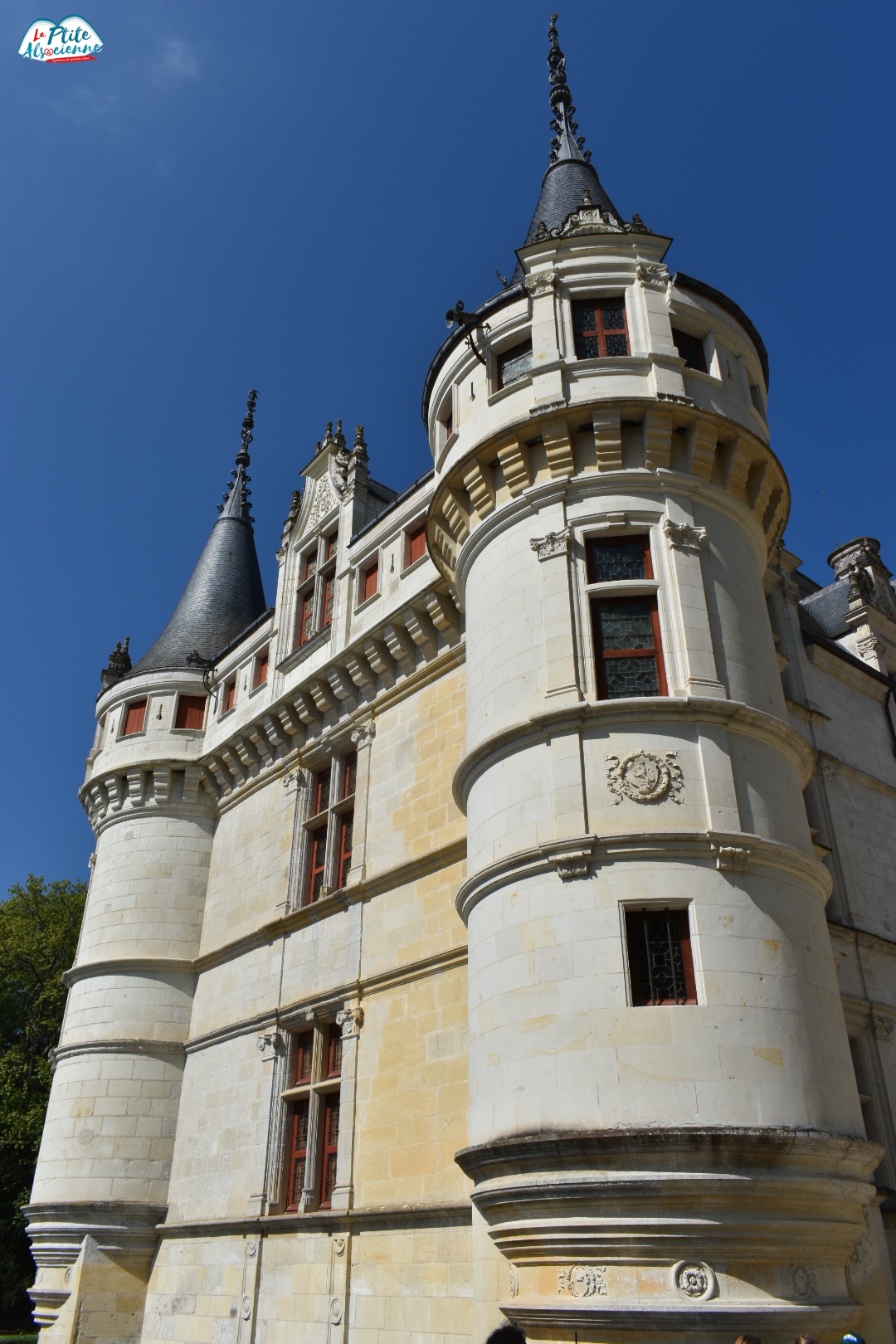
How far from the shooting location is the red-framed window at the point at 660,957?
8.91 metres

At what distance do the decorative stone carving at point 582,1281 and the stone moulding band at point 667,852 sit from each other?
312cm

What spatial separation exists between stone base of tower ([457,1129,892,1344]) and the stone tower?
11.2 m

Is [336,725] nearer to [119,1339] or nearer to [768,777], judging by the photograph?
[768,777]

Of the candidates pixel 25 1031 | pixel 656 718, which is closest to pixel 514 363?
pixel 656 718

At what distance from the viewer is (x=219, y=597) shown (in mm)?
24828

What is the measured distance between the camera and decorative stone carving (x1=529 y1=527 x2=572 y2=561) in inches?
448

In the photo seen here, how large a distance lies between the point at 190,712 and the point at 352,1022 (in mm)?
9672

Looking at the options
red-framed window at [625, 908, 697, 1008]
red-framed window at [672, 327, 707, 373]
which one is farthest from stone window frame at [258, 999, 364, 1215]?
red-framed window at [672, 327, 707, 373]

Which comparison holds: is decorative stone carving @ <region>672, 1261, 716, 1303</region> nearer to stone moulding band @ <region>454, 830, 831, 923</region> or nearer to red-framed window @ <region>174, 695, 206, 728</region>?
stone moulding band @ <region>454, 830, 831, 923</region>

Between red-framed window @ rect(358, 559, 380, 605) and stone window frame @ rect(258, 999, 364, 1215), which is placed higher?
red-framed window @ rect(358, 559, 380, 605)

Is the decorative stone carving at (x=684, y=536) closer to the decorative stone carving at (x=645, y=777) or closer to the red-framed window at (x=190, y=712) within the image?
the decorative stone carving at (x=645, y=777)

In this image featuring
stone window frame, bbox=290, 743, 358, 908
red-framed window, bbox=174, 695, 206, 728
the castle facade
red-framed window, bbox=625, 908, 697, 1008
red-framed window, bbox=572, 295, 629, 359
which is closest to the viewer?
the castle facade

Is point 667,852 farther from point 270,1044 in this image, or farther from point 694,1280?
point 270,1044

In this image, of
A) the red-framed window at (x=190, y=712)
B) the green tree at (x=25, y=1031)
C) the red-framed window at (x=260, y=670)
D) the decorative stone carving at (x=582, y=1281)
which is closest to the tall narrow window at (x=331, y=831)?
the red-framed window at (x=260, y=670)
